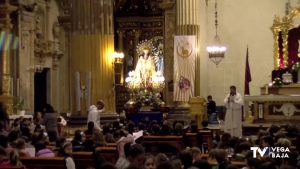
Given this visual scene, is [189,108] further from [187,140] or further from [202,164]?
[202,164]

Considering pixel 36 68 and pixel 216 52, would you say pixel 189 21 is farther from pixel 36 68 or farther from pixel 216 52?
pixel 36 68

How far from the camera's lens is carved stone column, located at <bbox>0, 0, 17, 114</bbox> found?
23569mm

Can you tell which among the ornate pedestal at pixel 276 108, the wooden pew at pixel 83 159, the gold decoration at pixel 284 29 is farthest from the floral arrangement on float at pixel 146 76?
the wooden pew at pixel 83 159

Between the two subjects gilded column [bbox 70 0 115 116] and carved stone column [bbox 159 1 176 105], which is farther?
carved stone column [bbox 159 1 176 105]

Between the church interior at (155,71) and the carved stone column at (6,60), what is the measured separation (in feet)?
0.13

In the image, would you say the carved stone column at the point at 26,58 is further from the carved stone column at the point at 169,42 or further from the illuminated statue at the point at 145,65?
the illuminated statue at the point at 145,65

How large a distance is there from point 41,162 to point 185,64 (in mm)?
15121

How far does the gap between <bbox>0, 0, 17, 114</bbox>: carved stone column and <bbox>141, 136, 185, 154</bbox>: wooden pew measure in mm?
7803

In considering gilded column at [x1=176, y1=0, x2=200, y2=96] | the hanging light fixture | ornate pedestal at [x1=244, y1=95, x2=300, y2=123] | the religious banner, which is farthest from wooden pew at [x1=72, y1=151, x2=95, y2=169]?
the hanging light fixture

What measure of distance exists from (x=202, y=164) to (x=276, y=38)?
20.4 meters

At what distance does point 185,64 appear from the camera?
2645cm

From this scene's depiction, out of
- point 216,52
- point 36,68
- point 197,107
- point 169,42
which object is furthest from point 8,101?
point 216,52

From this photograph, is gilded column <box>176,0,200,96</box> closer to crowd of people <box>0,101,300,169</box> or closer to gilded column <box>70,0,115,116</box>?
gilded column <box>70,0,115,116</box>

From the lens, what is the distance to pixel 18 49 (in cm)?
2591
